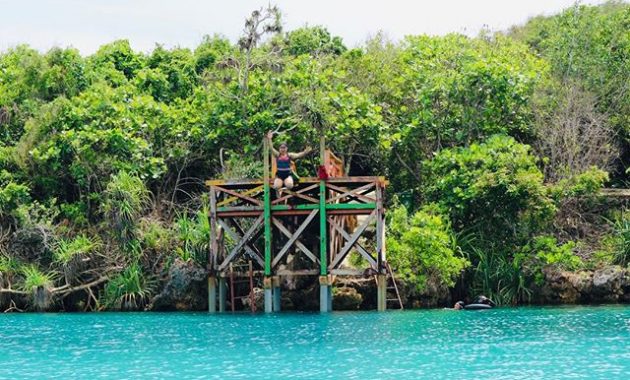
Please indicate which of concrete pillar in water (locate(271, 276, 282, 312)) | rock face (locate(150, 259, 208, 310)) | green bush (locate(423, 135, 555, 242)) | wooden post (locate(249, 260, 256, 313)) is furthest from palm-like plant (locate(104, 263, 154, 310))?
green bush (locate(423, 135, 555, 242))

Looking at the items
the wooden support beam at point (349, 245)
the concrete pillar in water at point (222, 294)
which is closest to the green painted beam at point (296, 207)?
the wooden support beam at point (349, 245)

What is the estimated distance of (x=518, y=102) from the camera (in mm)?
37625

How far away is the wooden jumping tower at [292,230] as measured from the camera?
102 ft

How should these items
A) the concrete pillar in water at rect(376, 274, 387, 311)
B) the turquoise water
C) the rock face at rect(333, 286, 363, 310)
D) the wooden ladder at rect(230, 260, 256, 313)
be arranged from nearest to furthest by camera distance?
the turquoise water < the concrete pillar in water at rect(376, 274, 387, 311) < the wooden ladder at rect(230, 260, 256, 313) < the rock face at rect(333, 286, 363, 310)

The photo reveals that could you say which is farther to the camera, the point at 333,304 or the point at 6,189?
the point at 6,189

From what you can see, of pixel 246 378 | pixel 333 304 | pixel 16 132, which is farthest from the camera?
pixel 16 132

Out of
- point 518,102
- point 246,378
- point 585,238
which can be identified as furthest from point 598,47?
point 246,378

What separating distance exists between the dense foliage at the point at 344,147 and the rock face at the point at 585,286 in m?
0.42

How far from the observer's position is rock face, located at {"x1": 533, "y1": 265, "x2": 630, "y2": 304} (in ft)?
109

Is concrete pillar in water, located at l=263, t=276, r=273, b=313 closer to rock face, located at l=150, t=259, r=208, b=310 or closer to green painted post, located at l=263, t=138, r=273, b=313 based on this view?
green painted post, located at l=263, t=138, r=273, b=313

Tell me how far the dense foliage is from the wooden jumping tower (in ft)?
4.32

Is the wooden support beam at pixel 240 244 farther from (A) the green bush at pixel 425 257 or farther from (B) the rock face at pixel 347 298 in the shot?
(A) the green bush at pixel 425 257

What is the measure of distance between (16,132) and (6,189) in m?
4.37

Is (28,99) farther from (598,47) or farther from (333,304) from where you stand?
(598,47)
